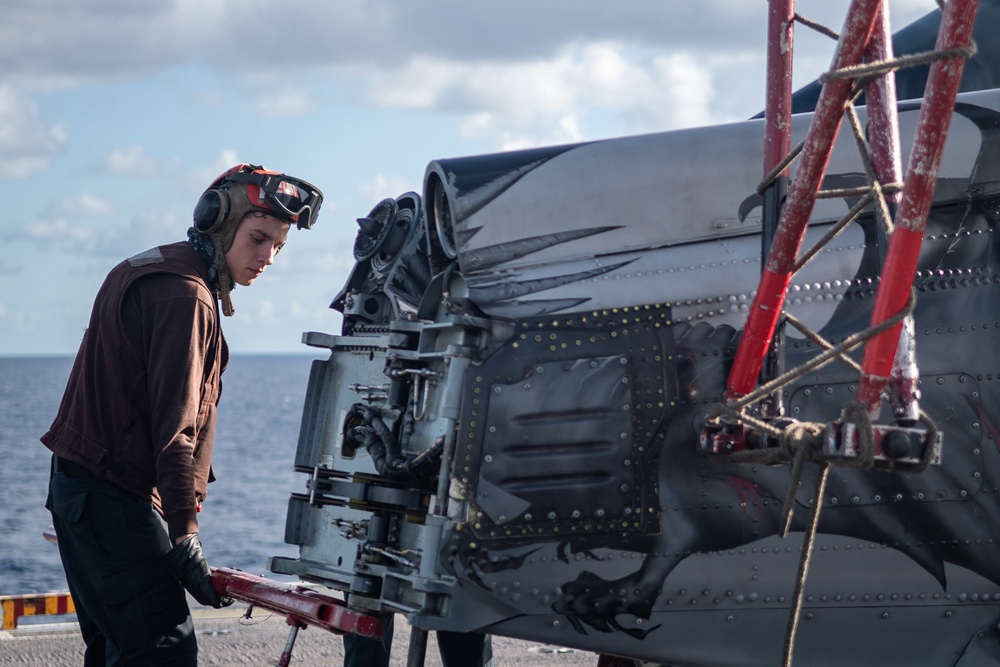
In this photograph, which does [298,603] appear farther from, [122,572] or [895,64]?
[895,64]

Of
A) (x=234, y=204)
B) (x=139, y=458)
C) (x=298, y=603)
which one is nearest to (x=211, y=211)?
(x=234, y=204)

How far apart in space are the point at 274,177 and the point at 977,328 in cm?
276

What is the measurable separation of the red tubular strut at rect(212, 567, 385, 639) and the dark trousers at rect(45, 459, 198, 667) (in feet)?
0.69

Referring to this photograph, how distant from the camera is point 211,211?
4.74 m

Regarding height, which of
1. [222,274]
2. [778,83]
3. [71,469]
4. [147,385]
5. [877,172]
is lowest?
[71,469]

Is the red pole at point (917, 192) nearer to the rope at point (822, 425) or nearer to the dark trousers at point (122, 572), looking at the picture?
the rope at point (822, 425)

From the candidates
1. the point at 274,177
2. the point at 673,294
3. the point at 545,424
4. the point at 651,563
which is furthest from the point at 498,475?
the point at 274,177

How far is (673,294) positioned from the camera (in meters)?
4.29

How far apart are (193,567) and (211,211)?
4.57 feet

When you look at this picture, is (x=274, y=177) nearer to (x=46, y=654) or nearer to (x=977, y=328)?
(x=977, y=328)

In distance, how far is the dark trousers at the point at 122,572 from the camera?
4.33 metres

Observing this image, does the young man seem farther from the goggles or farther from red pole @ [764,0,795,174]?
red pole @ [764,0,795,174]

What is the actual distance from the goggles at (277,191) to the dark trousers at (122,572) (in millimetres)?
1261

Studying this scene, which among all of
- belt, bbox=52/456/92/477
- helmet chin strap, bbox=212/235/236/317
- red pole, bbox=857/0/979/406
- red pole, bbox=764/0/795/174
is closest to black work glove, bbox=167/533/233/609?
belt, bbox=52/456/92/477
